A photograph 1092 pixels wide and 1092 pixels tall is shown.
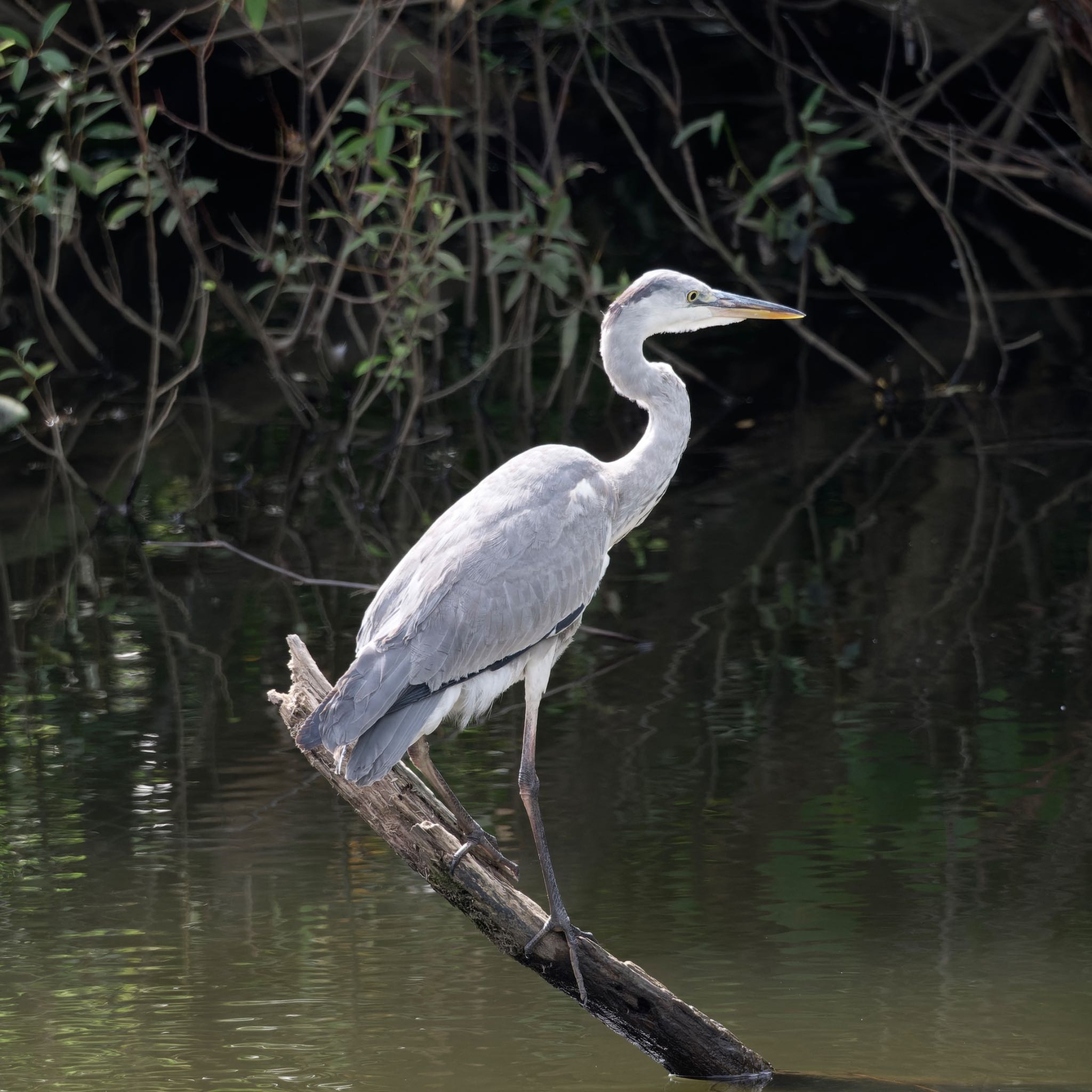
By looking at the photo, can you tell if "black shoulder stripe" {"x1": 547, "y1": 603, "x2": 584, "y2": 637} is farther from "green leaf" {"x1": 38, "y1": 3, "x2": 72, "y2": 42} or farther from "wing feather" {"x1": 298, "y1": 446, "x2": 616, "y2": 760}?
"green leaf" {"x1": 38, "y1": 3, "x2": 72, "y2": 42}

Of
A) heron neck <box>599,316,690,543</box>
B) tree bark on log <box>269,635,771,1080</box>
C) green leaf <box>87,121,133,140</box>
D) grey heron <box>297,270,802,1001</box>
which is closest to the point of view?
tree bark on log <box>269,635,771,1080</box>

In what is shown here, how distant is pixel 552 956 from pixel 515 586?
40.5 inches

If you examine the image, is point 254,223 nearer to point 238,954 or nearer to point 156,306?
point 156,306

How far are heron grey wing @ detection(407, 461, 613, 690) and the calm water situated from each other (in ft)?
2.72

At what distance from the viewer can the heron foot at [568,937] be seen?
3.73m

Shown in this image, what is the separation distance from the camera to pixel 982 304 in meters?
14.9

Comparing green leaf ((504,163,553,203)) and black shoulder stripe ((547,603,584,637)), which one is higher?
green leaf ((504,163,553,203))

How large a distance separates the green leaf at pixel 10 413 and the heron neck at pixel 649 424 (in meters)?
6.13

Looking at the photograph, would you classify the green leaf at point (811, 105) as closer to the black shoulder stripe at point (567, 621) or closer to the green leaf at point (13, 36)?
the green leaf at point (13, 36)

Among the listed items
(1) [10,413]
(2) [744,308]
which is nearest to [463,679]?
(2) [744,308]

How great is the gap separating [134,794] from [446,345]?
9001mm

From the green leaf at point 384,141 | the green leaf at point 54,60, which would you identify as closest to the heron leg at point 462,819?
the green leaf at point 384,141

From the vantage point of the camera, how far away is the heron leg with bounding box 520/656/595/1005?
374 centimetres

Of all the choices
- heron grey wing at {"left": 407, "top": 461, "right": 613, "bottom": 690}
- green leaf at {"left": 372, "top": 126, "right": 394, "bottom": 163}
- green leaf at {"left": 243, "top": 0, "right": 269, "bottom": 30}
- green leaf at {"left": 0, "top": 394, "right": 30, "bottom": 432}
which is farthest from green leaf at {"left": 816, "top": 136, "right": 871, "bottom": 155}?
heron grey wing at {"left": 407, "top": 461, "right": 613, "bottom": 690}
